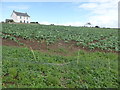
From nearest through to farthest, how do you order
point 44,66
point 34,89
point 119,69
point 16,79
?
A: 1. point 34,89
2. point 16,79
3. point 44,66
4. point 119,69

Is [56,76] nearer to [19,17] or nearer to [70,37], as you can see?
[70,37]

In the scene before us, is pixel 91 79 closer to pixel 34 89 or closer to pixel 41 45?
pixel 34 89

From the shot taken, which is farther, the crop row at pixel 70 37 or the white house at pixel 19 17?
the white house at pixel 19 17

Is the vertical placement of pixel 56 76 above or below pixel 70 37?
below

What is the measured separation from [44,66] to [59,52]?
165 inches

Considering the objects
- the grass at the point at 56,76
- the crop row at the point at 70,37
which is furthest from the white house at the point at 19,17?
the grass at the point at 56,76

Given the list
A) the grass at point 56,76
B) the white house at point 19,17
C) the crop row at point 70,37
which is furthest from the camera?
the white house at point 19,17

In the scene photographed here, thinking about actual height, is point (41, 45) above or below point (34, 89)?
above

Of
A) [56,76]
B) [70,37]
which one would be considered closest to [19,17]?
[70,37]

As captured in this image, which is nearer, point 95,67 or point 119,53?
point 95,67

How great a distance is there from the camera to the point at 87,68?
7.77 meters

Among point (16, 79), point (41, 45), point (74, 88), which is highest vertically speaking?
point (41, 45)

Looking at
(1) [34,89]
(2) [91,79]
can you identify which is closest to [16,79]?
(1) [34,89]

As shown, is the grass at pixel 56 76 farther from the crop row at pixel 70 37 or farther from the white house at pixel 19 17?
the white house at pixel 19 17
